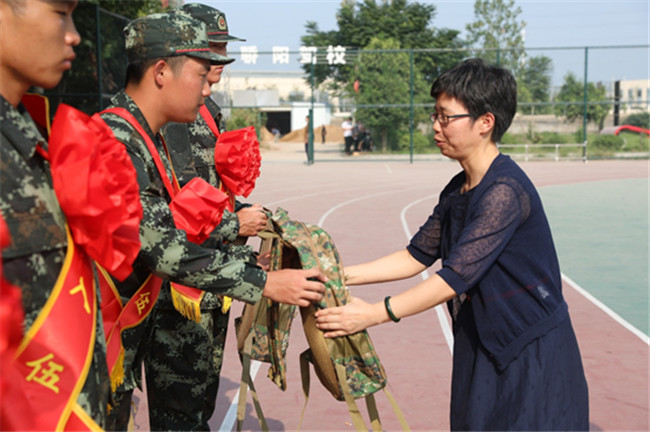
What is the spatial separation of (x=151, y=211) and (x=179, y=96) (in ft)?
1.95

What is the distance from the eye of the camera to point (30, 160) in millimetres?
1857

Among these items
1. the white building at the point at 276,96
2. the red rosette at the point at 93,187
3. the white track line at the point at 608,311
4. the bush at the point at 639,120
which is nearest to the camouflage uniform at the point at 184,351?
the red rosette at the point at 93,187

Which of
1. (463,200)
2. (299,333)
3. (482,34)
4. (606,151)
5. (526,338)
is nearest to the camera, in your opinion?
(526,338)

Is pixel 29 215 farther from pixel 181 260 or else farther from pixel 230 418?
pixel 230 418

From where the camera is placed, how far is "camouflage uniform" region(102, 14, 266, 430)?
2654mm

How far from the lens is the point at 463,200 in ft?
10.9

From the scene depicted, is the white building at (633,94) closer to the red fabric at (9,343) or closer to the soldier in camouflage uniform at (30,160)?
the soldier in camouflage uniform at (30,160)

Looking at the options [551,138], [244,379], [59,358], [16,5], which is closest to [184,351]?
[244,379]

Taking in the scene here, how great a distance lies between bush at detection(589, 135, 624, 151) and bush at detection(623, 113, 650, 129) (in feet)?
8.84

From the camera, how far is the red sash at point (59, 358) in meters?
1.81

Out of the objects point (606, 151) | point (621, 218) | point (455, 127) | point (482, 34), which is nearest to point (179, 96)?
point (455, 127)

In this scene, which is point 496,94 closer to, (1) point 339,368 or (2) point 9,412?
(1) point 339,368

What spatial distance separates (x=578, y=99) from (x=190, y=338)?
31.2 m

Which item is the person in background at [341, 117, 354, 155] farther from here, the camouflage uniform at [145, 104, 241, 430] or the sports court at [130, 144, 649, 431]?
the camouflage uniform at [145, 104, 241, 430]
